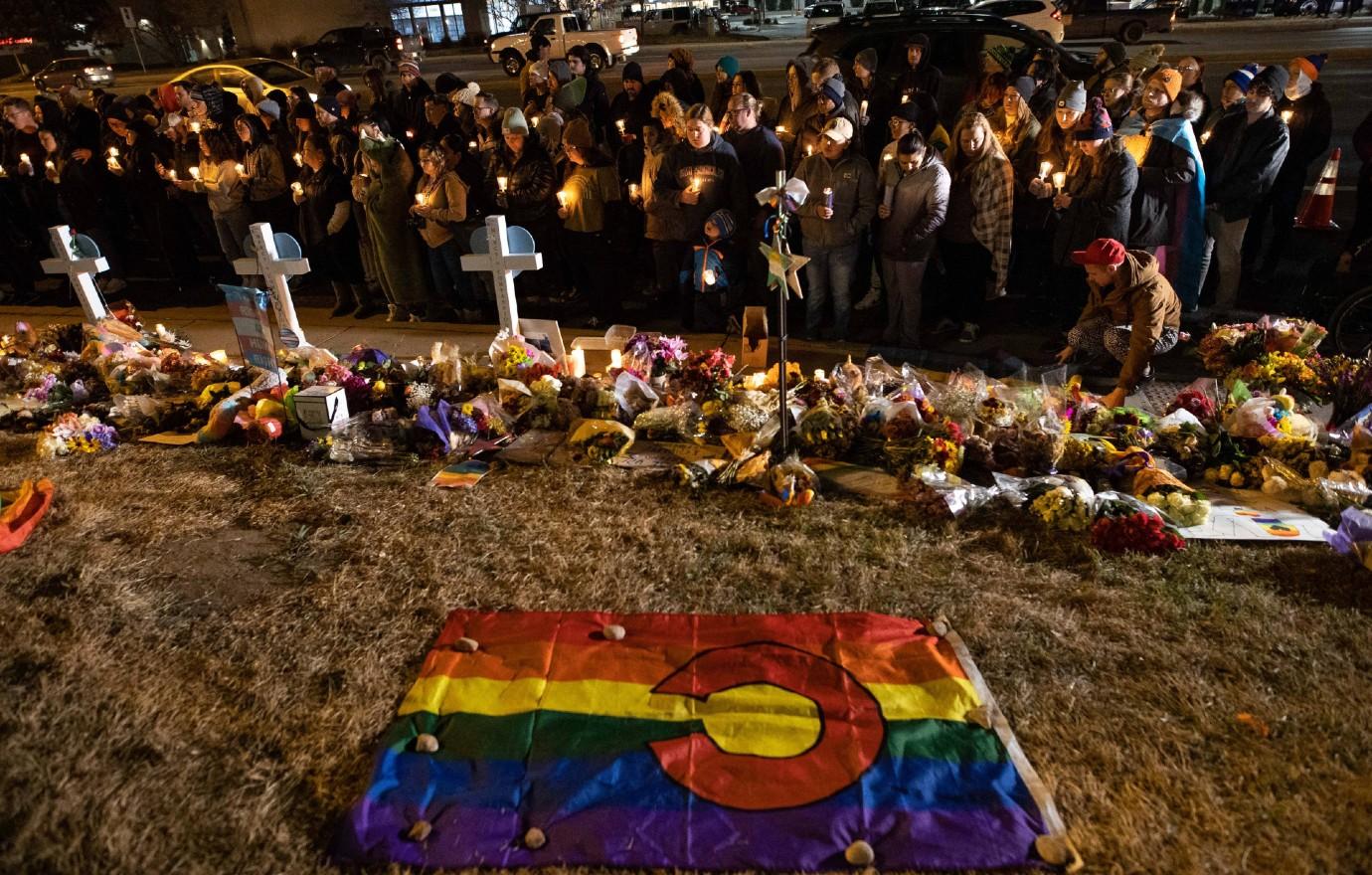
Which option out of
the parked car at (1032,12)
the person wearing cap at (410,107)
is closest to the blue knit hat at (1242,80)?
the person wearing cap at (410,107)

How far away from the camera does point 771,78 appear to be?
1680 cm

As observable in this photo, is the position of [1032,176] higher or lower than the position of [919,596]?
higher

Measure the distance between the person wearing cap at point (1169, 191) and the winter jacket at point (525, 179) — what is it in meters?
4.16

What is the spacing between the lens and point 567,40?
62.5 ft

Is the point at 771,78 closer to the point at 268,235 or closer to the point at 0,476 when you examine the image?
the point at 268,235

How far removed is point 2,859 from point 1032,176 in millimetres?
6379

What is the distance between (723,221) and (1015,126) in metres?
2.31

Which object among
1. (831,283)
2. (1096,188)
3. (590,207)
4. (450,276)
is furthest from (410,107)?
(1096,188)

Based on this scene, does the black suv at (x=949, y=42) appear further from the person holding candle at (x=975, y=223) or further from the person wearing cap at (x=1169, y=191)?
the person holding candle at (x=975, y=223)

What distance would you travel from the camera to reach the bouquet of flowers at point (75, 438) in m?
4.96

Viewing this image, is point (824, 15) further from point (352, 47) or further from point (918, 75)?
point (918, 75)

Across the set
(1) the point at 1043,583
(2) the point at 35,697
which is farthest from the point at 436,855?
(1) the point at 1043,583

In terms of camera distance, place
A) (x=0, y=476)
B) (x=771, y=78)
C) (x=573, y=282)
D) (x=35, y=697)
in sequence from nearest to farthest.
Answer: (x=35, y=697)
(x=0, y=476)
(x=573, y=282)
(x=771, y=78)

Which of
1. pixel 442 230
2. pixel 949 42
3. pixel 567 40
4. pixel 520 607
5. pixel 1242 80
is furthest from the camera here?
pixel 567 40
